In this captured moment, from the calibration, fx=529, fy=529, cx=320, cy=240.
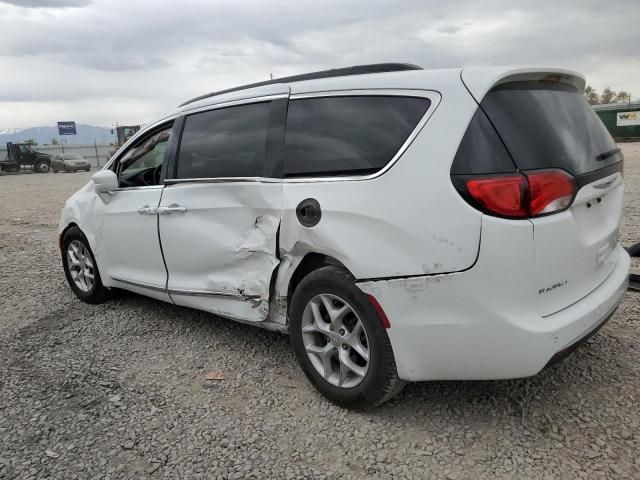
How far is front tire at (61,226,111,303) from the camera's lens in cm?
465

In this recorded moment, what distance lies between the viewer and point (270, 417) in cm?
281

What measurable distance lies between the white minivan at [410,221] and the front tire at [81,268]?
163cm

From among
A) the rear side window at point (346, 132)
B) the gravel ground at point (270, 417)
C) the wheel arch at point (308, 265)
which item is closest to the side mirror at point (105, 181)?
the gravel ground at point (270, 417)

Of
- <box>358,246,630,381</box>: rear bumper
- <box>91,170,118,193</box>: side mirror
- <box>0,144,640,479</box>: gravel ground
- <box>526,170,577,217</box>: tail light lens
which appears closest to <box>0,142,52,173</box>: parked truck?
<box>91,170,118,193</box>: side mirror

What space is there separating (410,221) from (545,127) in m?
0.77

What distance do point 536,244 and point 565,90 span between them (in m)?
1.02

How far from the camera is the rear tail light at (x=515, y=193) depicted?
2225mm

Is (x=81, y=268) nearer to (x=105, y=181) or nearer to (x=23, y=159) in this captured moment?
(x=105, y=181)

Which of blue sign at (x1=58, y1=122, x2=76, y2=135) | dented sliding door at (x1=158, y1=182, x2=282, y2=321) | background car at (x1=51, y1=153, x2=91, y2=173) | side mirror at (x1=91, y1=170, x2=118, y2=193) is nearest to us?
dented sliding door at (x1=158, y1=182, x2=282, y2=321)

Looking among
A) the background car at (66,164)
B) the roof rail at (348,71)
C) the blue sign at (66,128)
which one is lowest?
the background car at (66,164)

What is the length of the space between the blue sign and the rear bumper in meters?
58.5

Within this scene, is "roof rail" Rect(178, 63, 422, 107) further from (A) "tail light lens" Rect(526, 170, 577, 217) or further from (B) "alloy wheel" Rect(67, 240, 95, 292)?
(B) "alloy wheel" Rect(67, 240, 95, 292)

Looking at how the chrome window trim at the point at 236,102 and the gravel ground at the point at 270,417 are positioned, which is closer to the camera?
the gravel ground at the point at 270,417

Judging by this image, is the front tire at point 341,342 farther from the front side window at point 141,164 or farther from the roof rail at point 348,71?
the front side window at point 141,164
